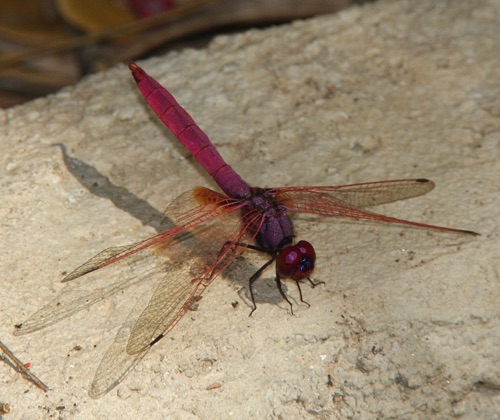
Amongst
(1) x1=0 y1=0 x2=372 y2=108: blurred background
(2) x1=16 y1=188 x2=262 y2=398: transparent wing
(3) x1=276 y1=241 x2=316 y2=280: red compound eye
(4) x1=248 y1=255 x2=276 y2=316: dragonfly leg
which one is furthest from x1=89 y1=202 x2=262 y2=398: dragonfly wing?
(1) x1=0 y1=0 x2=372 y2=108: blurred background

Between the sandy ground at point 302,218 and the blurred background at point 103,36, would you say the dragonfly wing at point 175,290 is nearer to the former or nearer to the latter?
the sandy ground at point 302,218

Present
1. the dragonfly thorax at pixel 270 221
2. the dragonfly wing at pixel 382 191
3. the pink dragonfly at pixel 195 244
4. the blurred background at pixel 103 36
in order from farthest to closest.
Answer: the blurred background at pixel 103 36 < the dragonfly wing at pixel 382 191 < the dragonfly thorax at pixel 270 221 < the pink dragonfly at pixel 195 244

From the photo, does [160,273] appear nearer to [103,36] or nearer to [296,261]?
[296,261]

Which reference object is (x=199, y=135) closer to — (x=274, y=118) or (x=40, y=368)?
(x=274, y=118)

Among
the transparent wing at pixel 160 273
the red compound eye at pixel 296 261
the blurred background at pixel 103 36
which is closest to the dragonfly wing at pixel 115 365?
the transparent wing at pixel 160 273

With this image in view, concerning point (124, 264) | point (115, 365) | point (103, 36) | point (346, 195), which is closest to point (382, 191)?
point (346, 195)

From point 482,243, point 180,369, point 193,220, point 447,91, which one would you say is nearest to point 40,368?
point 180,369

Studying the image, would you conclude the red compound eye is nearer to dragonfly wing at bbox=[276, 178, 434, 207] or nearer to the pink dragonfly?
the pink dragonfly
